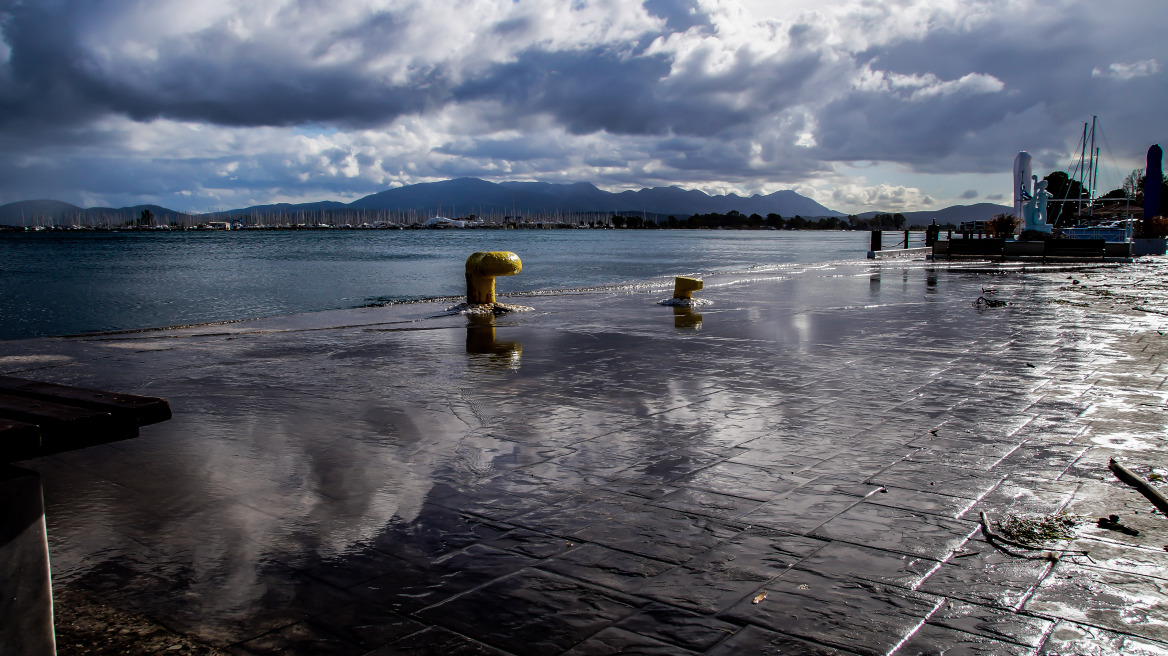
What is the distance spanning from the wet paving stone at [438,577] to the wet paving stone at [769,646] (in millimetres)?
942

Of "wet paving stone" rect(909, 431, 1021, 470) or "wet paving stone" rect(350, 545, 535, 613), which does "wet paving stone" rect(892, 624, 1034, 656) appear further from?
"wet paving stone" rect(909, 431, 1021, 470)

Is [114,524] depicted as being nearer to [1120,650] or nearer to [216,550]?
[216,550]

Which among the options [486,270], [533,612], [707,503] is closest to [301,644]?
[533,612]

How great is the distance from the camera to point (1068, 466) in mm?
4301

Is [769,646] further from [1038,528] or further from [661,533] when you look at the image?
[1038,528]

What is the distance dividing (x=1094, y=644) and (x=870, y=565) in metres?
0.78

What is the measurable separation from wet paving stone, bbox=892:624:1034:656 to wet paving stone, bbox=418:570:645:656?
926 mm

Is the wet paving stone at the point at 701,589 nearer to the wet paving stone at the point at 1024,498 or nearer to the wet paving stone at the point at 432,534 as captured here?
the wet paving stone at the point at 432,534

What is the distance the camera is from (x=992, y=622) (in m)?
2.62

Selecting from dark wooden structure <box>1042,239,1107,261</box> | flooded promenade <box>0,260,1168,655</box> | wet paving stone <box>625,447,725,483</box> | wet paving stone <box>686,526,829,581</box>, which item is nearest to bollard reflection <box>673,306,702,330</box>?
flooded promenade <box>0,260,1168,655</box>

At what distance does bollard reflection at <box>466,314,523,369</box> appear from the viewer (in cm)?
842

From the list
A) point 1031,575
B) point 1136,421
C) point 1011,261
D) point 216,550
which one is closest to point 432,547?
point 216,550

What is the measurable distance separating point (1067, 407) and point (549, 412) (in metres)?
3.92

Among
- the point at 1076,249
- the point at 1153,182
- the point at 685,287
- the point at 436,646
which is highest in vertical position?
the point at 1153,182
